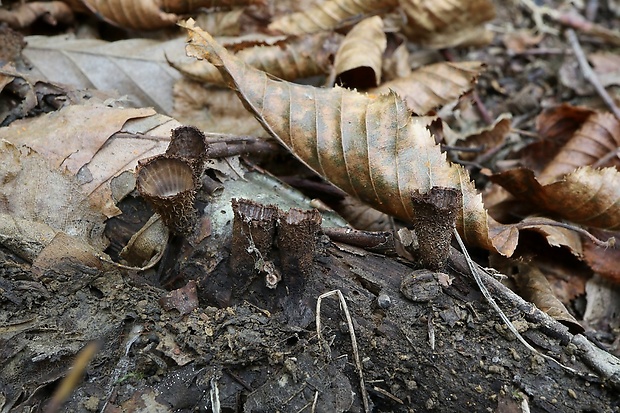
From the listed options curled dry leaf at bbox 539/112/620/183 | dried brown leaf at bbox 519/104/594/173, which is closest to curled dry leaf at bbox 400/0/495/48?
dried brown leaf at bbox 519/104/594/173

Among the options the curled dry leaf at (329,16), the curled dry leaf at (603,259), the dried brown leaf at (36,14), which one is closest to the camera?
the curled dry leaf at (603,259)

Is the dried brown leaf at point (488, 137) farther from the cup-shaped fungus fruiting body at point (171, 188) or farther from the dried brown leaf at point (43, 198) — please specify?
the dried brown leaf at point (43, 198)

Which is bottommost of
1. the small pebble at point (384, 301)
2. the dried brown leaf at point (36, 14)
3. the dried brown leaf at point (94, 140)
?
the small pebble at point (384, 301)


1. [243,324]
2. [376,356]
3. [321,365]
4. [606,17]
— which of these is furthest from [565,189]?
[606,17]

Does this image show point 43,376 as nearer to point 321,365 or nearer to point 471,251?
point 321,365

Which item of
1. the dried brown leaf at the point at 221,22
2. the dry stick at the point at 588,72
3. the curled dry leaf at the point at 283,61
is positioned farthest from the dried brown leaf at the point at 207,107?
the dry stick at the point at 588,72

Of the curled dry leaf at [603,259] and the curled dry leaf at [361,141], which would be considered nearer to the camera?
the curled dry leaf at [361,141]

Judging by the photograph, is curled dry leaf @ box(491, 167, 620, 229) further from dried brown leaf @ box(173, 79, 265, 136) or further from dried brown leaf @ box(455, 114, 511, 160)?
dried brown leaf @ box(173, 79, 265, 136)
